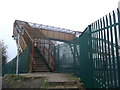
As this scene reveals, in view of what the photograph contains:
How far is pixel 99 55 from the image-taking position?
627 cm

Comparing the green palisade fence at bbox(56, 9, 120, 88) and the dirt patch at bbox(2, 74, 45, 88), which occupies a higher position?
the green palisade fence at bbox(56, 9, 120, 88)

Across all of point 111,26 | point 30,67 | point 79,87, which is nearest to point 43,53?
point 30,67

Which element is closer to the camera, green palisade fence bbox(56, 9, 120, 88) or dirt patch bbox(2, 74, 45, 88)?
green palisade fence bbox(56, 9, 120, 88)

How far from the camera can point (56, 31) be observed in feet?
97.7

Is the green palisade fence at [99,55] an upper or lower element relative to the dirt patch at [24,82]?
upper

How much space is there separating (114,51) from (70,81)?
3.23m

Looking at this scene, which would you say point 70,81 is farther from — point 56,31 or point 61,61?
point 56,31

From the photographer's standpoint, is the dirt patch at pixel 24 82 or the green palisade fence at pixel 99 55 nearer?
the green palisade fence at pixel 99 55

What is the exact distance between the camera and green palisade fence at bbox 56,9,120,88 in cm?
518

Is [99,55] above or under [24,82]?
above

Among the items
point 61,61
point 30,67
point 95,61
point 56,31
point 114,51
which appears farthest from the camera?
point 56,31

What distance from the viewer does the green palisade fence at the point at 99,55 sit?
518 cm

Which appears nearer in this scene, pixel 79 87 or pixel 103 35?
pixel 103 35

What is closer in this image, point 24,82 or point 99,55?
point 99,55
